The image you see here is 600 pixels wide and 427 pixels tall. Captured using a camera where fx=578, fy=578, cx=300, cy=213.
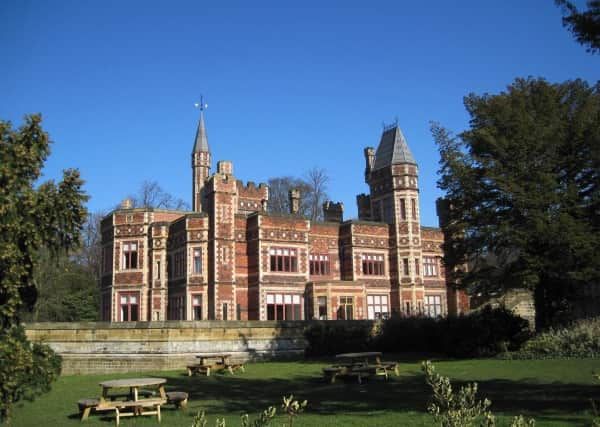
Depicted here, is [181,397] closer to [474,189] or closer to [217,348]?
[217,348]

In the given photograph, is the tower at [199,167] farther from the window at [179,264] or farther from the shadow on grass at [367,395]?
the shadow on grass at [367,395]

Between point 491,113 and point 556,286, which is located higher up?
point 491,113

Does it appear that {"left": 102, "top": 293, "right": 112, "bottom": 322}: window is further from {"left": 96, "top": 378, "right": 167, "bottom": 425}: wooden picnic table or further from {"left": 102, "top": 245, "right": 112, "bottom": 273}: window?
{"left": 96, "top": 378, "right": 167, "bottom": 425}: wooden picnic table

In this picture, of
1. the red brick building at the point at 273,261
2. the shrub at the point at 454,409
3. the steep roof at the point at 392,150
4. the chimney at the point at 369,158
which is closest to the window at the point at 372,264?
the red brick building at the point at 273,261

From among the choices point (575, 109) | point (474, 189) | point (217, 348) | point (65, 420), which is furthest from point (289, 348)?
point (575, 109)

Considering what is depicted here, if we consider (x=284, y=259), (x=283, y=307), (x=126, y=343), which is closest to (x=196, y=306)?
(x=283, y=307)

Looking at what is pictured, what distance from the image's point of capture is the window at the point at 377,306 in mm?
38094

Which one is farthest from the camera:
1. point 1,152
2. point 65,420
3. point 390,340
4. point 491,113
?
point 390,340

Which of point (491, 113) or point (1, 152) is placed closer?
point (1, 152)

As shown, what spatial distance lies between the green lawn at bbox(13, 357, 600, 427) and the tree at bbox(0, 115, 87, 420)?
940 mm

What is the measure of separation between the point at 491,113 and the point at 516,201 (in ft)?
16.3

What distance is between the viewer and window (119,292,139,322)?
36.7 m

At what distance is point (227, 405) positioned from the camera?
1290cm

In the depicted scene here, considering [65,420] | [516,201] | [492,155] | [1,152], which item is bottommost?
[65,420]
